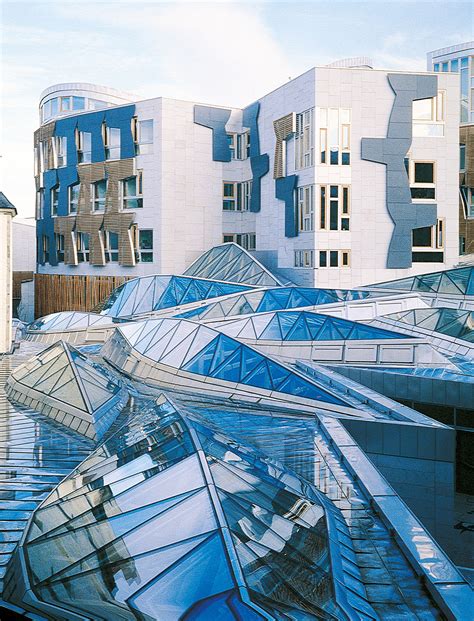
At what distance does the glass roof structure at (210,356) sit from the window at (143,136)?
22.5 m

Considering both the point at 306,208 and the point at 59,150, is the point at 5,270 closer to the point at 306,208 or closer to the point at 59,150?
the point at 306,208

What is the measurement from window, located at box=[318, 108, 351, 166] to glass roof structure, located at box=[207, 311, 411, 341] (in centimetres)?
1397

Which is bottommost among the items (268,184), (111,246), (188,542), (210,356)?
(188,542)

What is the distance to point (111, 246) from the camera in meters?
43.4

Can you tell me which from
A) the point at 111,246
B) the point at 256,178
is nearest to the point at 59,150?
the point at 111,246

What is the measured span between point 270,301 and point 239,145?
734 inches

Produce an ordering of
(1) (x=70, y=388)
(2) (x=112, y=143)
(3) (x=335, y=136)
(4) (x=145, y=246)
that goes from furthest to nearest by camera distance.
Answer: (2) (x=112, y=143) < (4) (x=145, y=246) < (3) (x=335, y=136) < (1) (x=70, y=388)

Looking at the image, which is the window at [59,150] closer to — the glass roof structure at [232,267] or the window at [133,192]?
the window at [133,192]

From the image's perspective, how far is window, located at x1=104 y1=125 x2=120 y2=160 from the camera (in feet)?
140

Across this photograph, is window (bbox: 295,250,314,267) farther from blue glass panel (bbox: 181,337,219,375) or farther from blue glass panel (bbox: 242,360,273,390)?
blue glass panel (bbox: 242,360,273,390)

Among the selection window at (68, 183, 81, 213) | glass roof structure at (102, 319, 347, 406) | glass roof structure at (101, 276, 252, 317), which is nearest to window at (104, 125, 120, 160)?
window at (68, 183, 81, 213)

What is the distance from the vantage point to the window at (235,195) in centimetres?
4266

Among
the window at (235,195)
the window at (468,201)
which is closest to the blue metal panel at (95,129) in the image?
the window at (235,195)

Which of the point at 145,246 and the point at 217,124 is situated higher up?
the point at 217,124
